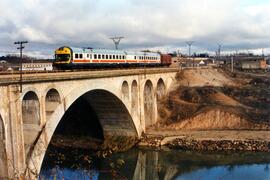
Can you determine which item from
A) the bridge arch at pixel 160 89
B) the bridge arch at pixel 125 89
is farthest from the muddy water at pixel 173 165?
the bridge arch at pixel 160 89

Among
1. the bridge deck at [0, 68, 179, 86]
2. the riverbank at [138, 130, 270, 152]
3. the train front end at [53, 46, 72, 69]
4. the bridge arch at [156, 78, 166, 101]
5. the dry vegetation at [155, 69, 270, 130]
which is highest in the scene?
the train front end at [53, 46, 72, 69]

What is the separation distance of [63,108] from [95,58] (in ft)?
46.3

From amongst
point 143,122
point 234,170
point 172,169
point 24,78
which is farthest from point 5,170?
point 143,122

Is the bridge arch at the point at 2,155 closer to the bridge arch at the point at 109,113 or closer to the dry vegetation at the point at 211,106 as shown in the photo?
the bridge arch at the point at 109,113

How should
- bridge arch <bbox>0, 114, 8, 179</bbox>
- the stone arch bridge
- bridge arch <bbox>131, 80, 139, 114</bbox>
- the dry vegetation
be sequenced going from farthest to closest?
the dry vegetation, bridge arch <bbox>131, 80, 139, 114</bbox>, the stone arch bridge, bridge arch <bbox>0, 114, 8, 179</bbox>

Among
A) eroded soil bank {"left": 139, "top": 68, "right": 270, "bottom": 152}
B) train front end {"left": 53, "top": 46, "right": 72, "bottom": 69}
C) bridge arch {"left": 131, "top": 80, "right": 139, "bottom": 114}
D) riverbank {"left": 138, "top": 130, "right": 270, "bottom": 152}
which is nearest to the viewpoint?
train front end {"left": 53, "top": 46, "right": 72, "bottom": 69}

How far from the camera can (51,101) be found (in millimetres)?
23250

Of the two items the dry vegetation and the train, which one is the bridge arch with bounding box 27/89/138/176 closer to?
the train

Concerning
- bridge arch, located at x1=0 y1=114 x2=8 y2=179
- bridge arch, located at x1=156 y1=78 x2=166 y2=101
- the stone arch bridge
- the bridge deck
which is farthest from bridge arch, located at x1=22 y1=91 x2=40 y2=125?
bridge arch, located at x1=156 y1=78 x2=166 y2=101

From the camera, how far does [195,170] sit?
33094 mm

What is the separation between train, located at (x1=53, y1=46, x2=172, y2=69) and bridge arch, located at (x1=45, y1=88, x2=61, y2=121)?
9567mm

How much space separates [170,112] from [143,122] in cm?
681

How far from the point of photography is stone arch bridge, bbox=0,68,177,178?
18.2 m

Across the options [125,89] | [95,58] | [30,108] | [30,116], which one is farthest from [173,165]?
[30,108]
